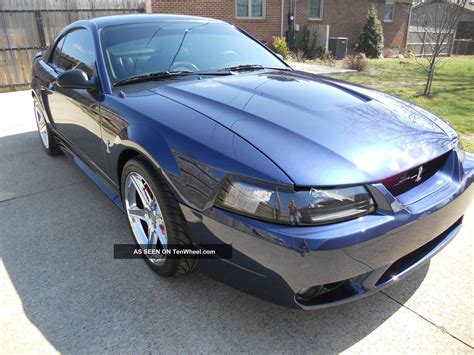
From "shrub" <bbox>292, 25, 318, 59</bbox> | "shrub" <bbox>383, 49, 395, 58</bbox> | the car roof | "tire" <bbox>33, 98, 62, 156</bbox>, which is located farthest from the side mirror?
"shrub" <bbox>383, 49, 395, 58</bbox>

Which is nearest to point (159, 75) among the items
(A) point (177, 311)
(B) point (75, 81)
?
(B) point (75, 81)

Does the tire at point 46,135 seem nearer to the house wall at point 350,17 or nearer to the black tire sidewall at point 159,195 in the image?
the black tire sidewall at point 159,195

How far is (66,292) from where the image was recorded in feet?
7.74

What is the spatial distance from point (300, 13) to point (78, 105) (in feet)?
50.1

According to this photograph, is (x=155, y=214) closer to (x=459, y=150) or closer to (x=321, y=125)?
(x=321, y=125)

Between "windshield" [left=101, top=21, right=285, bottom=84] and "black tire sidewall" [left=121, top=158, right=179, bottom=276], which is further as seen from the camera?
"windshield" [left=101, top=21, right=285, bottom=84]

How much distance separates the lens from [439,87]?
9109mm

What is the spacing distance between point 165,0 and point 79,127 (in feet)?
35.8

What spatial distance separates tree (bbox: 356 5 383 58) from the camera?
57.4ft

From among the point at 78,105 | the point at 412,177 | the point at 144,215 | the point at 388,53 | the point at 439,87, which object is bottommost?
the point at 388,53

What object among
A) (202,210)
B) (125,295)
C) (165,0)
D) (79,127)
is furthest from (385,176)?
(165,0)

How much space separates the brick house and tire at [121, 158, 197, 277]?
11.4 m

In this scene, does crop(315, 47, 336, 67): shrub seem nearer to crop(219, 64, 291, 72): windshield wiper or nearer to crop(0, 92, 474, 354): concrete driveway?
crop(219, 64, 291, 72): windshield wiper

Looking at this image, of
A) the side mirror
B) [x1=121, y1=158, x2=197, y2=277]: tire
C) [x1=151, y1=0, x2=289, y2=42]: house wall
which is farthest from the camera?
[x1=151, y1=0, x2=289, y2=42]: house wall
